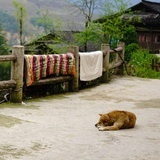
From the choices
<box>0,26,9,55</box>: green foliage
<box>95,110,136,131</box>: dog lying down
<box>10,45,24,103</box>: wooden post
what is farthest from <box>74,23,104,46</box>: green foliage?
<box>0,26,9,55</box>: green foliage

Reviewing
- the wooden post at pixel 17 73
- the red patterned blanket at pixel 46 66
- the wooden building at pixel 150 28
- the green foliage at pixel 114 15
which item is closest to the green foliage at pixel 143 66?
the green foliage at pixel 114 15

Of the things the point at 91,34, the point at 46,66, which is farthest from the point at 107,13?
the point at 46,66

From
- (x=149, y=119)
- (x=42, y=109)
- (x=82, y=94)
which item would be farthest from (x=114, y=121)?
(x=82, y=94)

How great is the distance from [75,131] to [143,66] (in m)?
9.60

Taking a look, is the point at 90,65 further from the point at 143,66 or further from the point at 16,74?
the point at 143,66

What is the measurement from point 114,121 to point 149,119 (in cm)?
99

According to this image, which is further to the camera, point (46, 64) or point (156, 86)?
point (156, 86)

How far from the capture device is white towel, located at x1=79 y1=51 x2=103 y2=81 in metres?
9.26

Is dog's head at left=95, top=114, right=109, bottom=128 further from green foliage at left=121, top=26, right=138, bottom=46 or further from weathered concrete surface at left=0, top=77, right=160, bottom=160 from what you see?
green foliage at left=121, top=26, right=138, bottom=46

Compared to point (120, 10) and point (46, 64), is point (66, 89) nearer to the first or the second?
point (46, 64)

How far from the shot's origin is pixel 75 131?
5.33m

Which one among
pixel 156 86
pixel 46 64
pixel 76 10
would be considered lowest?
pixel 156 86

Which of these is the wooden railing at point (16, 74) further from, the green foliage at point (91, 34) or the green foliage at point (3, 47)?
the green foliage at point (3, 47)

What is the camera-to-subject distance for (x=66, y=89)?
29.6ft
